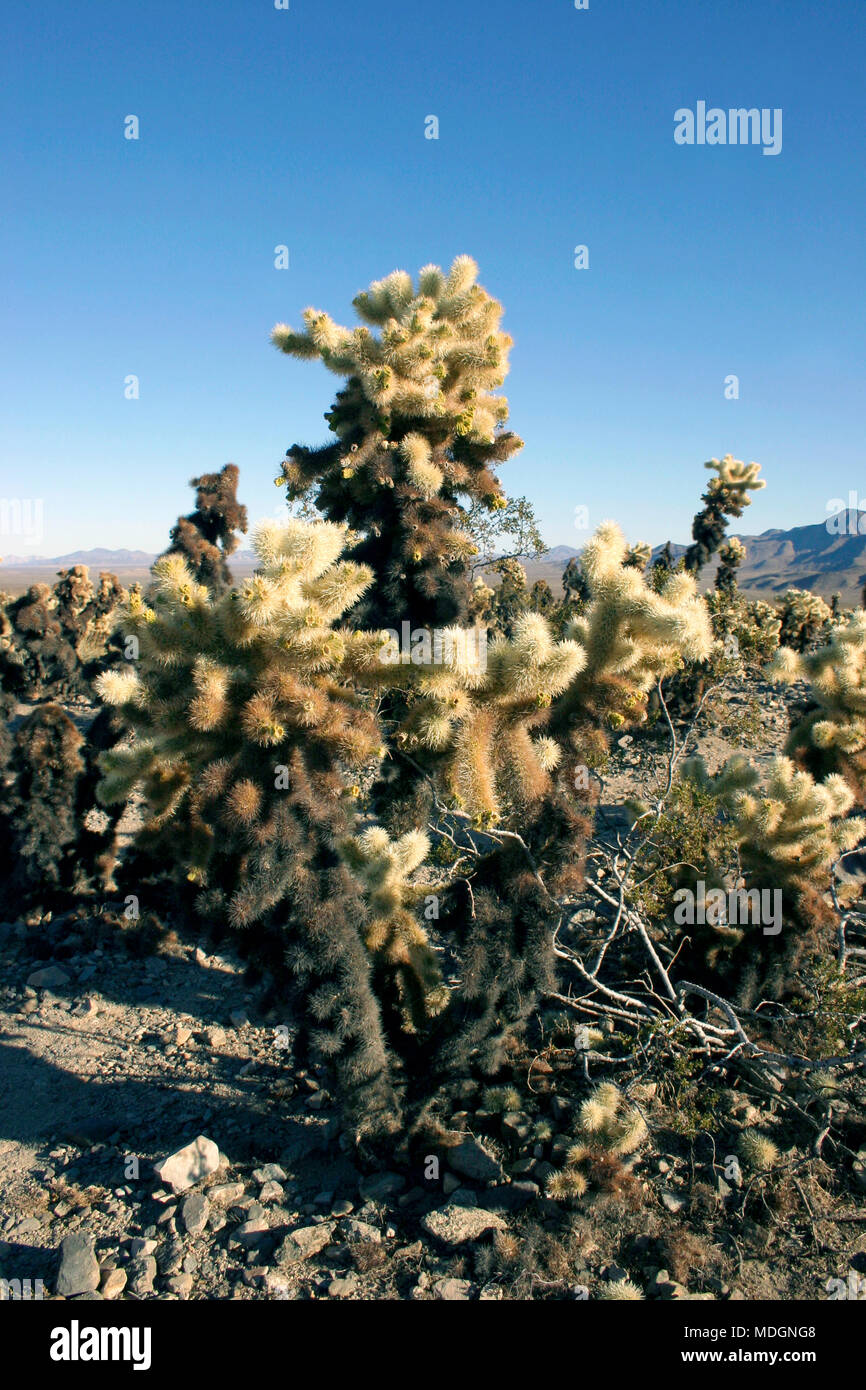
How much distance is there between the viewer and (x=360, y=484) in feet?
18.9

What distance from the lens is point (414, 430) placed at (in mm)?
5746

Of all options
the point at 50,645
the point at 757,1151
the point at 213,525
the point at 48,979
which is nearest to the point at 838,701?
the point at 757,1151

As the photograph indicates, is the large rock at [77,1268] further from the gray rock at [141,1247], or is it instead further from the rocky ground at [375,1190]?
the gray rock at [141,1247]

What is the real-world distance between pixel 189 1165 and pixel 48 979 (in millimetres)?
3196

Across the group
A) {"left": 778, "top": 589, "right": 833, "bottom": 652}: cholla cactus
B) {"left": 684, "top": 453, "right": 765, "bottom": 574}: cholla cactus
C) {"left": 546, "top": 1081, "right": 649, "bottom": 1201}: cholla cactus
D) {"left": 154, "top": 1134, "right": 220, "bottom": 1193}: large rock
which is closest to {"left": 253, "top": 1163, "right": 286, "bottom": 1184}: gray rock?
{"left": 154, "top": 1134, "right": 220, "bottom": 1193}: large rock

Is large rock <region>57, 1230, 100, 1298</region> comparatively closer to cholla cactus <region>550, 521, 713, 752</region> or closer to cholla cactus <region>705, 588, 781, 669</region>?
cholla cactus <region>550, 521, 713, 752</region>

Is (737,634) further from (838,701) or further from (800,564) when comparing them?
(800,564)

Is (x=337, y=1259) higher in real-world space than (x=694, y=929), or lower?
lower

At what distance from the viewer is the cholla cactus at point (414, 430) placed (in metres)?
5.48

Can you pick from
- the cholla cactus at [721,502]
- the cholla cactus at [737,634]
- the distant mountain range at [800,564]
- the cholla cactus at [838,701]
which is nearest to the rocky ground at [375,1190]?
the cholla cactus at [838,701]
